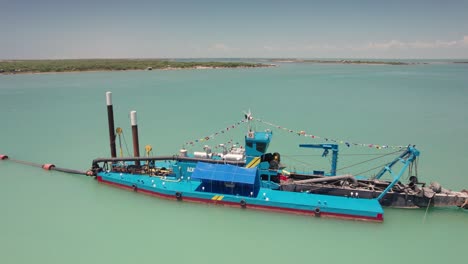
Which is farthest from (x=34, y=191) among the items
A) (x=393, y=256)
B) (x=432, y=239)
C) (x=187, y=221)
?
(x=432, y=239)

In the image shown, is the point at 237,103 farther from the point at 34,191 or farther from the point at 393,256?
the point at 393,256

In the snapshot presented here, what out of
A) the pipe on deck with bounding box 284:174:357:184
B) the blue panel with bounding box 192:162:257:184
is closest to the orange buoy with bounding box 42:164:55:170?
the blue panel with bounding box 192:162:257:184

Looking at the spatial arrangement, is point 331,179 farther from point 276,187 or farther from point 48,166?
point 48,166

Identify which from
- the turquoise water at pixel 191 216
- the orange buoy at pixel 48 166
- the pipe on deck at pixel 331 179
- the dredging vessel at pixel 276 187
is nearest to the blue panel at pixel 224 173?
the dredging vessel at pixel 276 187

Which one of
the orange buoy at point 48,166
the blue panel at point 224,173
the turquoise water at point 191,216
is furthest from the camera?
the orange buoy at point 48,166

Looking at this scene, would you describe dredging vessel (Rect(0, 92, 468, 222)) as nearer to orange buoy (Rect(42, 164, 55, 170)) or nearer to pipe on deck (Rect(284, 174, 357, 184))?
pipe on deck (Rect(284, 174, 357, 184))

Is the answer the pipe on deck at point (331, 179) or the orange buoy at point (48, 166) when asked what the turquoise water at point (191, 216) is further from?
the pipe on deck at point (331, 179)

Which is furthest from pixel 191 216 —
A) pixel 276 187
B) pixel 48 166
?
pixel 48 166

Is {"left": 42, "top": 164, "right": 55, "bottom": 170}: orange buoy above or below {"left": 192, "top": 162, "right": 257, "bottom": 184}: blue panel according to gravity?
below
